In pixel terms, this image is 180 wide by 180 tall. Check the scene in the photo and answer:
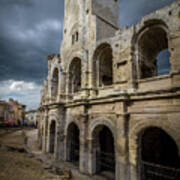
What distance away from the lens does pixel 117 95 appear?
8.82 meters

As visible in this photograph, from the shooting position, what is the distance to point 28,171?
9367 millimetres

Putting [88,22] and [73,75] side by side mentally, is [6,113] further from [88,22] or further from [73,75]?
[88,22]

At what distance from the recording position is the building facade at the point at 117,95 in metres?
7.54

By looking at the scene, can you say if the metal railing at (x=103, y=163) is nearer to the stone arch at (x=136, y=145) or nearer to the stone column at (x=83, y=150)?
the stone column at (x=83, y=150)

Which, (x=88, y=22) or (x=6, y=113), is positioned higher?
(x=88, y=22)

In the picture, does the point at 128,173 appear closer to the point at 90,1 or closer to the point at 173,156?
the point at 173,156

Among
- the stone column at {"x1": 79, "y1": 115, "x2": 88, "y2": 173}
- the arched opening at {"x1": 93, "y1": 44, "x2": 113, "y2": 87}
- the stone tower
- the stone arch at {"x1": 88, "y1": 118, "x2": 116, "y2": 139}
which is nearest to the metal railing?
the stone column at {"x1": 79, "y1": 115, "x2": 88, "y2": 173}

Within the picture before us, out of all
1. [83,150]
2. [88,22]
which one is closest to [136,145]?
[83,150]

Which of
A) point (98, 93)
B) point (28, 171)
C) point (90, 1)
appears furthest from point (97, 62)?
point (28, 171)

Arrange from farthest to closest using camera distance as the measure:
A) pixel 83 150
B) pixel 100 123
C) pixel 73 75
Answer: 1. pixel 73 75
2. pixel 83 150
3. pixel 100 123

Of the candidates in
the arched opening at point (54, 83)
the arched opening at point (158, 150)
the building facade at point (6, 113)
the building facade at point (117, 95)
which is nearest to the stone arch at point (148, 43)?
the building facade at point (117, 95)

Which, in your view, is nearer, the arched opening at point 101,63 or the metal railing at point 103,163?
the metal railing at point 103,163

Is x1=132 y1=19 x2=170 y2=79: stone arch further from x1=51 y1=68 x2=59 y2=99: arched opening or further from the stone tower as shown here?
x1=51 y1=68 x2=59 y2=99: arched opening

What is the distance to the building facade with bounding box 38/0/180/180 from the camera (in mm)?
7539
